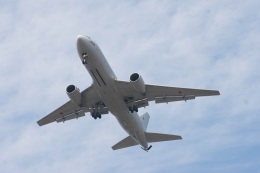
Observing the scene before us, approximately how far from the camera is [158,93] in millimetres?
54469

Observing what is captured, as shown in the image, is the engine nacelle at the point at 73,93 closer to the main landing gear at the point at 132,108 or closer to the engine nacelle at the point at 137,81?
the main landing gear at the point at 132,108

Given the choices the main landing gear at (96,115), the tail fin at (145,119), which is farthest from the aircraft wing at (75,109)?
the tail fin at (145,119)

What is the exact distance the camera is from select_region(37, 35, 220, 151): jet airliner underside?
4956 centimetres

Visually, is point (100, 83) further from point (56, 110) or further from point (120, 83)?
point (56, 110)

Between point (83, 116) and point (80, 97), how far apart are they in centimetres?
541

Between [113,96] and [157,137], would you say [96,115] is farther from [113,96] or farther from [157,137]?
[157,137]

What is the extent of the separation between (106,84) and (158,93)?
604 cm

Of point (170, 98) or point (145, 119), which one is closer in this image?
point (170, 98)

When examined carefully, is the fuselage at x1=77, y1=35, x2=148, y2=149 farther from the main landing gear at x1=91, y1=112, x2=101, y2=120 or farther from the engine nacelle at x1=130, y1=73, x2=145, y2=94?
the main landing gear at x1=91, y1=112, x2=101, y2=120

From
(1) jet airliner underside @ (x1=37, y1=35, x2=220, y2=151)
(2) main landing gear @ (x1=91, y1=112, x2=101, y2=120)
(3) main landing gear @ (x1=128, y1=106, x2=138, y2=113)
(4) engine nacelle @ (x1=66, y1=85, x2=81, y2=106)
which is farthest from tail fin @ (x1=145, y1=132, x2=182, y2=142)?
(4) engine nacelle @ (x1=66, y1=85, x2=81, y2=106)

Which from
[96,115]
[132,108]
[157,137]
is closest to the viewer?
[132,108]

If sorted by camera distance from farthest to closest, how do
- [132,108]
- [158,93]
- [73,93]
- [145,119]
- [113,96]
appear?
1. [145,119]
2. [158,93]
3. [132,108]
4. [73,93]
5. [113,96]

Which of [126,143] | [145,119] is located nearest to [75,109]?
[126,143]

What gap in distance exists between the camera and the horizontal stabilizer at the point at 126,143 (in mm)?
61406
